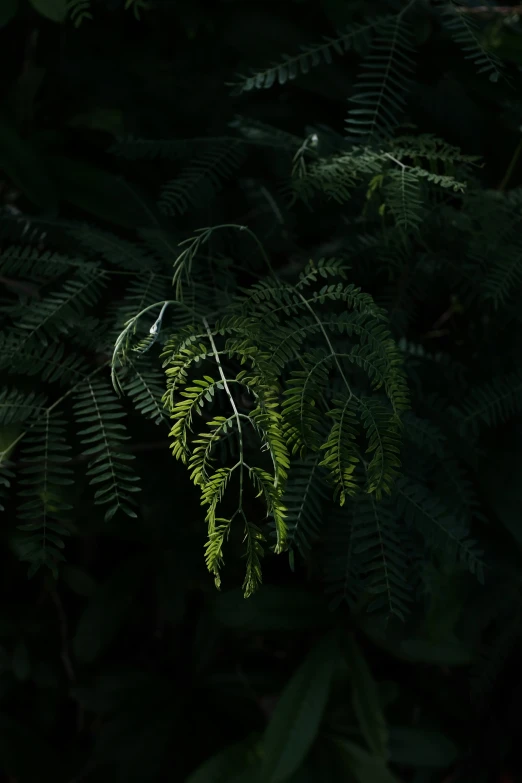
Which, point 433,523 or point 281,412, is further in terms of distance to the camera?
point 433,523

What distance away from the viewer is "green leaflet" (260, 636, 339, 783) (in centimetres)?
117

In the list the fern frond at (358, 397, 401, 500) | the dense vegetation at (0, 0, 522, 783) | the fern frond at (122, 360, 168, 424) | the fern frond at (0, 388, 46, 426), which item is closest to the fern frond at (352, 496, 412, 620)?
the dense vegetation at (0, 0, 522, 783)

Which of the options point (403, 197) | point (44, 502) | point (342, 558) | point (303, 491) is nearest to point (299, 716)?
point (342, 558)

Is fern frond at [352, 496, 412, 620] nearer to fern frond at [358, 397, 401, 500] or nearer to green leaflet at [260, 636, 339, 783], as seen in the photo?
fern frond at [358, 397, 401, 500]

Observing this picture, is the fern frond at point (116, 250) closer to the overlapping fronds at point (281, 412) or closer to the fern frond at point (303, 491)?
the overlapping fronds at point (281, 412)

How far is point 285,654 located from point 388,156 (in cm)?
106

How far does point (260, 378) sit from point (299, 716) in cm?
80

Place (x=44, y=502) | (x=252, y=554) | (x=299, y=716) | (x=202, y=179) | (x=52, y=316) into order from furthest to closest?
(x=299, y=716)
(x=202, y=179)
(x=52, y=316)
(x=44, y=502)
(x=252, y=554)

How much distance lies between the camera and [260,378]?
0.64 meters

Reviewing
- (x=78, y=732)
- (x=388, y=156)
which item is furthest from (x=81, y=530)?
(x=388, y=156)

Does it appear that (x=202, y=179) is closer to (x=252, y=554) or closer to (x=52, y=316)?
(x=52, y=316)

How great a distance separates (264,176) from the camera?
1200mm

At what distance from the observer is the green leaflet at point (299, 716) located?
3.85ft

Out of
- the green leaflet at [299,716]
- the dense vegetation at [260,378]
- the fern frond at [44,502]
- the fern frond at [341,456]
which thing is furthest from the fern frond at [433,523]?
the green leaflet at [299,716]
